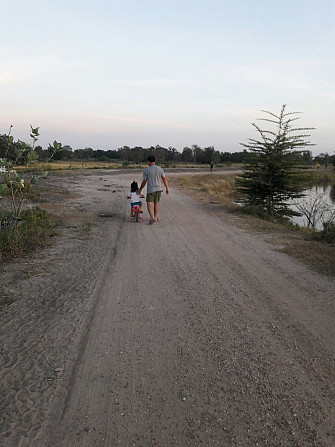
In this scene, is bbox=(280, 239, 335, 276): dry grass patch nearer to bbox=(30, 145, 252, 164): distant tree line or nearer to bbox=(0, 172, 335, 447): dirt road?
bbox=(0, 172, 335, 447): dirt road

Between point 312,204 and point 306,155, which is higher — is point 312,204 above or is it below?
below

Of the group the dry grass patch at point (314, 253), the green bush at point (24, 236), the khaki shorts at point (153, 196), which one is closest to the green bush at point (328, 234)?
the dry grass patch at point (314, 253)

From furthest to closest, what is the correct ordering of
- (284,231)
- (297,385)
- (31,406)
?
(284,231), (297,385), (31,406)

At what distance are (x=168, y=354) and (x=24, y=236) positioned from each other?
4.53 meters

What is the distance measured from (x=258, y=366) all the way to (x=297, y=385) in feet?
1.15

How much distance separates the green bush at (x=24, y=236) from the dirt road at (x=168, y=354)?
56 centimetres

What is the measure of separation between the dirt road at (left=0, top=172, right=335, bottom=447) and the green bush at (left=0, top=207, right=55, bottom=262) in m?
0.56

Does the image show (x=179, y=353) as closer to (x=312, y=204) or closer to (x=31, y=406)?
(x=31, y=406)

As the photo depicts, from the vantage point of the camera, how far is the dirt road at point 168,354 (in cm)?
231

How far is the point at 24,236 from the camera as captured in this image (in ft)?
21.4

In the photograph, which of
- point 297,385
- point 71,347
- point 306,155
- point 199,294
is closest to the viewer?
point 297,385

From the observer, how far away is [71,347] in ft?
10.5

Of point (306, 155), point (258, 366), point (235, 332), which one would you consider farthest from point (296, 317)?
point (306, 155)

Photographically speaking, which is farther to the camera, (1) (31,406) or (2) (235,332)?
(2) (235,332)
